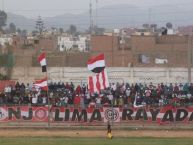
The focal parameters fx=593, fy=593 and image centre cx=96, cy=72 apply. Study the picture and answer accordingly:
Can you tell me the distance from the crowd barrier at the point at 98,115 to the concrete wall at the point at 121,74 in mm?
20284

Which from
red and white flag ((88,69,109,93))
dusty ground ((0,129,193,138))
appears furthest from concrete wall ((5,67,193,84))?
red and white flag ((88,69,109,93))

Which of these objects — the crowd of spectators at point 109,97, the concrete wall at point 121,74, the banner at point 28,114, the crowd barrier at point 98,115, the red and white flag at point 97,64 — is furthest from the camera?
the concrete wall at point 121,74

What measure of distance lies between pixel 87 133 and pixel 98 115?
1877 mm

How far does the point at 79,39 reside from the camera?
165 metres

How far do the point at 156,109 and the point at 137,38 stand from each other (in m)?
42.5

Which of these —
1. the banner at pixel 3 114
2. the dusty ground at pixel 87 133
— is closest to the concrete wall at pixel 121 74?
the banner at pixel 3 114

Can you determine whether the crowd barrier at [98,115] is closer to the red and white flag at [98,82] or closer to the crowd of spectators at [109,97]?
the crowd of spectators at [109,97]

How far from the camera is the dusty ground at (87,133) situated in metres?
30.9

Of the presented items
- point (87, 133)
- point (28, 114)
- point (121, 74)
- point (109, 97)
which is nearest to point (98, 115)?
point (87, 133)

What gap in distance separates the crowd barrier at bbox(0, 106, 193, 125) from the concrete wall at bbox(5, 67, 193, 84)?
66.5 ft

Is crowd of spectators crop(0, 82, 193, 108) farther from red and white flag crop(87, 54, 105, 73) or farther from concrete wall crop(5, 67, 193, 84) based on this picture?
concrete wall crop(5, 67, 193, 84)

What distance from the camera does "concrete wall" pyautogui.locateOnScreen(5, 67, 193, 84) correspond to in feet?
183

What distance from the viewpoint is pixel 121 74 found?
58.4 metres

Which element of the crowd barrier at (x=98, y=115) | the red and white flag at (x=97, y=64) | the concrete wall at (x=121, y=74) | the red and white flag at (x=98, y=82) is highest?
the red and white flag at (x=97, y=64)
